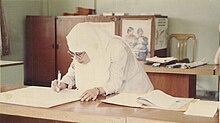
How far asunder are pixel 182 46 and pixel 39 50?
3.91 feet

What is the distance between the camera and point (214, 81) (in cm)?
243

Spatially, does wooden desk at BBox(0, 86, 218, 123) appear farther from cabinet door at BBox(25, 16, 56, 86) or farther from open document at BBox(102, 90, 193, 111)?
cabinet door at BBox(25, 16, 56, 86)

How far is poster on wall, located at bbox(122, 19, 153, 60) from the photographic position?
277cm

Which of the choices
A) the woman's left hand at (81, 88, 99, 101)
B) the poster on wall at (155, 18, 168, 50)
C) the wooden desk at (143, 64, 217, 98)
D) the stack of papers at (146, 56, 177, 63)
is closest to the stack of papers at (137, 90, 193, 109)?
the woman's left hand at (81, 88, 99, 101)

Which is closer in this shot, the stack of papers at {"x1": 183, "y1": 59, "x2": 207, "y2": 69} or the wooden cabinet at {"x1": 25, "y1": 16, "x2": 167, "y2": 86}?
the stack of papers at {"x1": 183, "y1": 59, "x2": 207, "y2": 69}

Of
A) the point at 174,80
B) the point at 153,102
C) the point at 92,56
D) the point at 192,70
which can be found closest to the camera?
the point at 153,102

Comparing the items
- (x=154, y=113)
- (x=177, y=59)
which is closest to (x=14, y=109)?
(x=154, y=113)

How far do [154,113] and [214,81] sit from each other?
1561 mm

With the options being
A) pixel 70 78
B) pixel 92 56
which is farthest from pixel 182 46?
pixel 70 78

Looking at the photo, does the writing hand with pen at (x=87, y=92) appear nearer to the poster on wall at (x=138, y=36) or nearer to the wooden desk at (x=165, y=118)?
the wooden desk at (x=165, y=118)

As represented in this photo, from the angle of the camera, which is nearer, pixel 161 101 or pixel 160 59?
pixel 161 101

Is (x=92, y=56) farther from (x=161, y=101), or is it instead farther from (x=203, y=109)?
(x=203, y=109)

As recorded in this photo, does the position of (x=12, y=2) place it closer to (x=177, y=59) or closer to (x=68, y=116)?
(x=177, y=59)

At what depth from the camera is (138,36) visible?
2.88 metres
